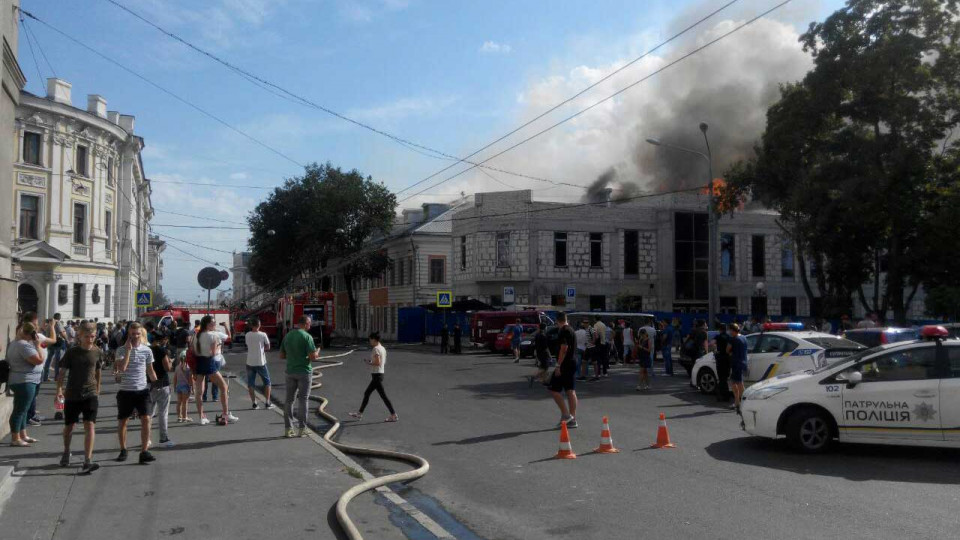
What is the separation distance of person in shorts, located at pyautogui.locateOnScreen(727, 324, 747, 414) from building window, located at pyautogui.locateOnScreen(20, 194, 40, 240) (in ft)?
112

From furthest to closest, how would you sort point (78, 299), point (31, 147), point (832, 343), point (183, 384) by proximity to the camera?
point (78, 299) → point (31, 147) → point (832, 343) → point (183, 384)

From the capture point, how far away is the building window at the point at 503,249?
43.2m

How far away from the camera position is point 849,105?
2541cm

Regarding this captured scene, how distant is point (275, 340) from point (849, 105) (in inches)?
1301

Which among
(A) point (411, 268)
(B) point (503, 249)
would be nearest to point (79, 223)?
(A) point (411, 268)

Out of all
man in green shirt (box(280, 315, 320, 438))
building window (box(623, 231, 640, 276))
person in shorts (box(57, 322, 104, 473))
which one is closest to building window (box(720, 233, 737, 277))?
building window (box(623, 231, 640, 276))

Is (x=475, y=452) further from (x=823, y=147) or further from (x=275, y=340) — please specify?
(x=275, y=340)

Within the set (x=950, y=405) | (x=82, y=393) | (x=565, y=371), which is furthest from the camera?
(x=565, y=371)

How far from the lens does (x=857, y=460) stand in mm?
9305

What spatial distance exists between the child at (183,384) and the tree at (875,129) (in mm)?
20161

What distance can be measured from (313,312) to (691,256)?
21708mm

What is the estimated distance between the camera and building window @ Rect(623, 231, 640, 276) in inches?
1759

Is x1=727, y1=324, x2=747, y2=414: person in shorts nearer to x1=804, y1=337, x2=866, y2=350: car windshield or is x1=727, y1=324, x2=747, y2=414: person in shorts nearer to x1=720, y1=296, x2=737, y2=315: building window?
x1=804, y1=337, x2=866, y2=350: car windshield

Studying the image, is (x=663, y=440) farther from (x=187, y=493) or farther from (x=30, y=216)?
(x=30, y=216)
